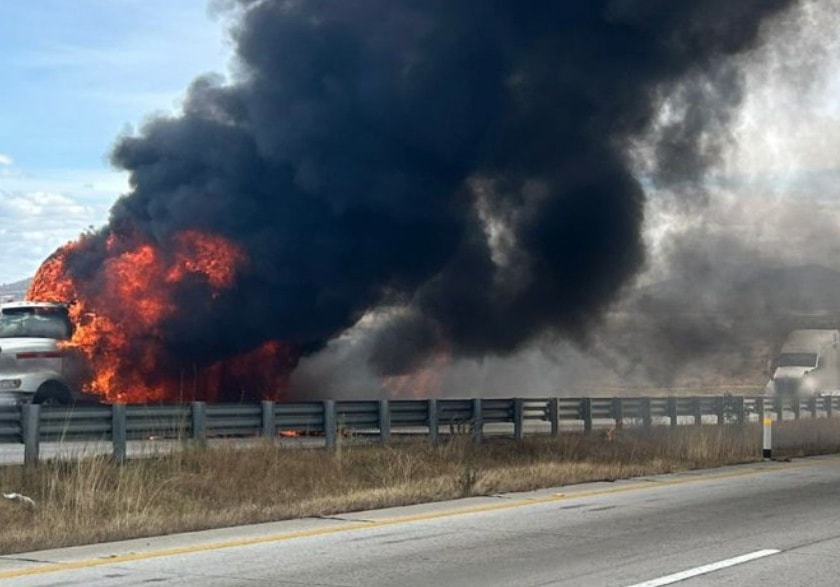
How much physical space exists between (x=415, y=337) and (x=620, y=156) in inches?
297

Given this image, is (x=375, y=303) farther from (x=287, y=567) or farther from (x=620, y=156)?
(x=287, y=567)

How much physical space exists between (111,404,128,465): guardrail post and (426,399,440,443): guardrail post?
6.29 metres

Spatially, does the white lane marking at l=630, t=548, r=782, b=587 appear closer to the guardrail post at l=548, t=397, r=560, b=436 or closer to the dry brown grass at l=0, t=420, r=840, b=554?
the dry brown grass at l=0, t=420, r=840, b=554

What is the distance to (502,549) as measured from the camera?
1146 centimetres

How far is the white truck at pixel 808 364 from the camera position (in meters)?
48.0

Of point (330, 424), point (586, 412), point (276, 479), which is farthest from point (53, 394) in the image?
point (586, 412)

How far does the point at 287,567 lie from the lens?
10.4 meters

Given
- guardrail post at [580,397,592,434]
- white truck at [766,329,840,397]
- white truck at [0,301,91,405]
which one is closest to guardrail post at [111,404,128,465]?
white truck at [0,301,91,405]

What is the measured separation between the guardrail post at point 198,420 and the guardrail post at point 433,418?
4794 mm

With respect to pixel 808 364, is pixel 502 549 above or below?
below

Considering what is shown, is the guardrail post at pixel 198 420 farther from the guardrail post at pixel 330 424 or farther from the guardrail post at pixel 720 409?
the guardrail post at pixel 720 409

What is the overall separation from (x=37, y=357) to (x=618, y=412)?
12.6m

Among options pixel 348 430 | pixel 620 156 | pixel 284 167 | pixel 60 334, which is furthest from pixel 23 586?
Answer: pixel 620 156

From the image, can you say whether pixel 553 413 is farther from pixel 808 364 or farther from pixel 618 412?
pixel 808 364
